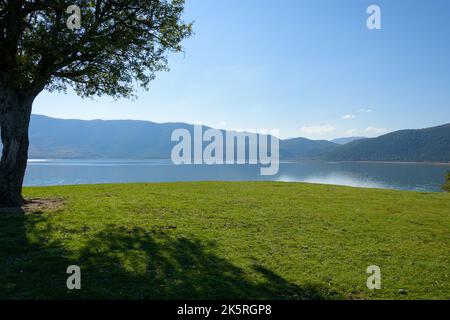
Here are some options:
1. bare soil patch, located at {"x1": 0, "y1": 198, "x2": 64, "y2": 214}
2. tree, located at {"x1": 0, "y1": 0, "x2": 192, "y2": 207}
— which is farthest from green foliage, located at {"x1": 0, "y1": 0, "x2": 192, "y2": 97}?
bare soil patch, located at {"x1": 0, "y1": 198, "x2": 64, "y2": 214}

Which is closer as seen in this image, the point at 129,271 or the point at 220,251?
the point at 129,271

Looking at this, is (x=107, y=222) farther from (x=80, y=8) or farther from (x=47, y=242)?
(x=80, y=8)

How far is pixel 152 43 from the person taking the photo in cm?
2644

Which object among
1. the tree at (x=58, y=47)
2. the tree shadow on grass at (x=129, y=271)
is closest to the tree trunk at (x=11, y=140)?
the tree at (x=58, y=47)

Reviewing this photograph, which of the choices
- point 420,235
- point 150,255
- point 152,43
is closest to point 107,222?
point 150,255

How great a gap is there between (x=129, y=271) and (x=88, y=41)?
16.6 metres

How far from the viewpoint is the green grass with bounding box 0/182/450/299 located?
1141cm

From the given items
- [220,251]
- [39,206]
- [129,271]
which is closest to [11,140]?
[39,206]

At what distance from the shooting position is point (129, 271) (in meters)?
12.3

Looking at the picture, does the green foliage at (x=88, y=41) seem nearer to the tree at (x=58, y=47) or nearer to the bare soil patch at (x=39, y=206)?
the tree at (x=58, y=47)

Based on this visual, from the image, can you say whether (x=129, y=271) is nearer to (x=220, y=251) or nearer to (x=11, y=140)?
(x=220, y=251)

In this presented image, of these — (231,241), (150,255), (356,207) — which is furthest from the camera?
(356,207)

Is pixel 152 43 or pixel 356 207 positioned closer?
pixel 152 43
